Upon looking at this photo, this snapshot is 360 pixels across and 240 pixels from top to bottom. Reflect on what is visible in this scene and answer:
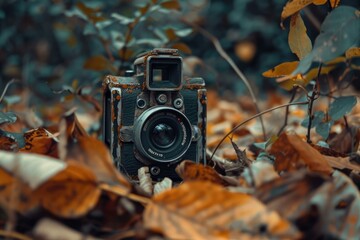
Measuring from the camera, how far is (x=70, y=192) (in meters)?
0.82

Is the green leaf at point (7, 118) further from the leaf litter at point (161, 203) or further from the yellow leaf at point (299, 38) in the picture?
the yellow leaf at point (299, 38)

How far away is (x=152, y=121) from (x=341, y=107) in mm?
432

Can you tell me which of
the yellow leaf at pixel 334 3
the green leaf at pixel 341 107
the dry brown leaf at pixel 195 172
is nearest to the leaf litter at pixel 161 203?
the dry brown leaf at pixel 195 172

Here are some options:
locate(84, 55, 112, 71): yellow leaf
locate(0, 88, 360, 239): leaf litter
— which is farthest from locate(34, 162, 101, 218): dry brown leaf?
locate(84, 55, 112, 71): yellow leaf

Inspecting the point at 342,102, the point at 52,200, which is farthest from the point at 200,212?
the point at 342,102

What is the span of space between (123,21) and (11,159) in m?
1.28

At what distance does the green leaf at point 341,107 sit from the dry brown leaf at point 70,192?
58cm

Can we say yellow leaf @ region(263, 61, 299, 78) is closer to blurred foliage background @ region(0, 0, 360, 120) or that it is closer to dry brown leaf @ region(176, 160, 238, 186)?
dry brown leaf @ region(176, 160, 238, 186)

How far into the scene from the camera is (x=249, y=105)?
3.91 metres

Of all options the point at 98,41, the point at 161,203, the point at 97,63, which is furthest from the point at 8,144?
the point at 98,41

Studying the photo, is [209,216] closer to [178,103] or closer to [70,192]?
[70,192]

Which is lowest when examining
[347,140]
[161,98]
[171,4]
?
[347,140]

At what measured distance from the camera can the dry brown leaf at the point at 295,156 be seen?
3.25ft

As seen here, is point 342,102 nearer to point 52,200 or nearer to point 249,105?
point 52,200
